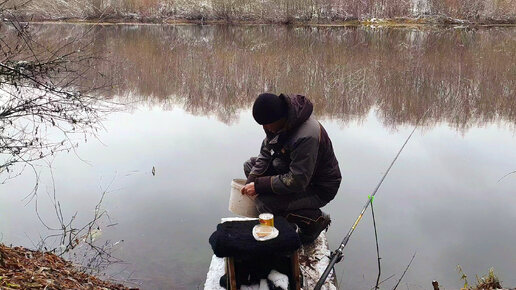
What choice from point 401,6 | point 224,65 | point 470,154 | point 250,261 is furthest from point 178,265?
point 401,6

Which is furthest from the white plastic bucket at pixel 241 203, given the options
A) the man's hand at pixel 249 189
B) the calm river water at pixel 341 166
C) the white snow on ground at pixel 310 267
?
the calm river water at pixel 341 166

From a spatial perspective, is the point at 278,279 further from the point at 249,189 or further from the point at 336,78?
the point at 336,78

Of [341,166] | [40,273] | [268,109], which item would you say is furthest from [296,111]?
[341,166]

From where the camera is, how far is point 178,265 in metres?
4.31

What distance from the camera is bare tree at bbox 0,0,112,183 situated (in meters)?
3.95

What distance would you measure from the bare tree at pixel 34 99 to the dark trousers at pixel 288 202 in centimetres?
195

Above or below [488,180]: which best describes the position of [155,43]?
above

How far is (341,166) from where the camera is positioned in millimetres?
6664

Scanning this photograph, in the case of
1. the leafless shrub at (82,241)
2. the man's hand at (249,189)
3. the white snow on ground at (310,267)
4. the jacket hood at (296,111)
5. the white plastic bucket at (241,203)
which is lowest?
the leafless shrub at (82,241)

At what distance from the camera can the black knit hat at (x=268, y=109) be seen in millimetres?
3145

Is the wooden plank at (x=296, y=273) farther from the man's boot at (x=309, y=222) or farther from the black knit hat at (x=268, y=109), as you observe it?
the black knit hat at (x=268, y=109)

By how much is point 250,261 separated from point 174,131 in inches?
222

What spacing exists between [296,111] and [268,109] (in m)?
0.21

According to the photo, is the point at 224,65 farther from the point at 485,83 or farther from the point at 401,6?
the point at 401,6
